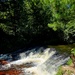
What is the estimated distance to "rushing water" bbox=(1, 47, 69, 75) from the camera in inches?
631

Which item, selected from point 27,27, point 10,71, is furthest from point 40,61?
point 27,27

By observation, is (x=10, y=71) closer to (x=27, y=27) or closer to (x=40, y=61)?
(x=40, y=61)

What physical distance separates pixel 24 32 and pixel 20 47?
71.3 inches

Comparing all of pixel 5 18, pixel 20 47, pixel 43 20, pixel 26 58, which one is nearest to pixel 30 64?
pixel 26 58

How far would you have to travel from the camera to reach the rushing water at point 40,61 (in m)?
16.0

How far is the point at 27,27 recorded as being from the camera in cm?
2648

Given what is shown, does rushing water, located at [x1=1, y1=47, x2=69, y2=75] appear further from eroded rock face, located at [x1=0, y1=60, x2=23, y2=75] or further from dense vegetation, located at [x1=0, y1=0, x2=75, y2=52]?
dense vegetation, located at [x1=0, y1=0, x2=75, y2=52]

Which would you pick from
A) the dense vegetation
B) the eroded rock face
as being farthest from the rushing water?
the dense vegetation

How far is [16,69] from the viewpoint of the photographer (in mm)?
17312

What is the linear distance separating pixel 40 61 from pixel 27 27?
810 cm

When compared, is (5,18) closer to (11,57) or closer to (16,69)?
(11,57)

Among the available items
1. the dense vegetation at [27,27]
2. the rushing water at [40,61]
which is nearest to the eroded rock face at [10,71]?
the rushing water at [40,61]

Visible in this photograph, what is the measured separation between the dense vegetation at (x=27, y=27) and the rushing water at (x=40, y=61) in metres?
3.23

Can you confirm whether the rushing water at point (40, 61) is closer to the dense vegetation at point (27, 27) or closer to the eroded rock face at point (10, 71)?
the eroded rock face at point (10, 71)
